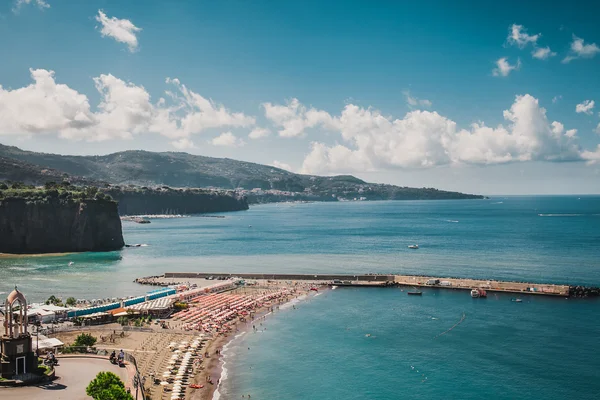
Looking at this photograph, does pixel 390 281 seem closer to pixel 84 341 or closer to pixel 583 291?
pixel 583 291

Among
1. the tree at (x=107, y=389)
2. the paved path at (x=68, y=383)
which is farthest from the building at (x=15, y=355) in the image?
the tree at (x=107, y=389)

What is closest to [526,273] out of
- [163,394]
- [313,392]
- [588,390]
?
[588,390]

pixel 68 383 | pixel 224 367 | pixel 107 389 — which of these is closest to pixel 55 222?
pixel 224 367

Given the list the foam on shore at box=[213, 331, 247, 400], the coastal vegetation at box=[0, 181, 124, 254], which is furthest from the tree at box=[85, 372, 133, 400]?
the coastal vegetation at box=[0, 181, 124, 254]

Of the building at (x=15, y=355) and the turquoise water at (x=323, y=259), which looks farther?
the turquoise water at (x=323, y=259)

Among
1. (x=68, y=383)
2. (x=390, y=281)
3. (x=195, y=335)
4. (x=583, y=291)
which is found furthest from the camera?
(x=390, y=281)

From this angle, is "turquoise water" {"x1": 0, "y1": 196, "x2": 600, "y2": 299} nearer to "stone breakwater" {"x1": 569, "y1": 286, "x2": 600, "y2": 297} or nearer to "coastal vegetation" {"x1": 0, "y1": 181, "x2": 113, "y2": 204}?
"stone breakwater" {"x1": 569, "y1": 286, "x2": 600, "y2": 297}

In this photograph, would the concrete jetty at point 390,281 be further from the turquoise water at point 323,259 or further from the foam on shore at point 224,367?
the foam on shore at point 224,367
